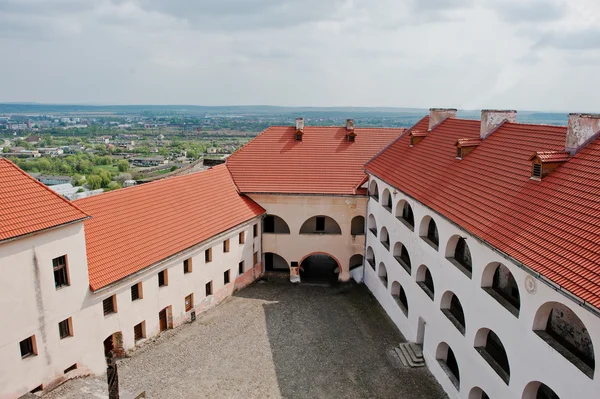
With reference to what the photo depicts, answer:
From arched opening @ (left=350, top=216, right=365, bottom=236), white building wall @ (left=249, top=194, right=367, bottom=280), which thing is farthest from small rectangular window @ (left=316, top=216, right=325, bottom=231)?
arched opening @ (left=350, top=216, right=365, bottom=236)

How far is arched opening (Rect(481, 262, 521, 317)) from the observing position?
1551cm

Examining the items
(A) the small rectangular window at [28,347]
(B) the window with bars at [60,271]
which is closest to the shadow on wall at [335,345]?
(A) the small rectangular window at [28,347]

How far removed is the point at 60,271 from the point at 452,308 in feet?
53.5

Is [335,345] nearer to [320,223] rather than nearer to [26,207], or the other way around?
[320,223]

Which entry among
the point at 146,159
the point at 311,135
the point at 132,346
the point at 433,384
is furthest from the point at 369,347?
the point at 146,159

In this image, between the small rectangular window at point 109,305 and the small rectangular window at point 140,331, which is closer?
the small rectangular window at point 109,305

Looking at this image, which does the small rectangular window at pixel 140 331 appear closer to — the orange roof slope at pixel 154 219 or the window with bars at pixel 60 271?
the orange roof slope at pixel 154 219

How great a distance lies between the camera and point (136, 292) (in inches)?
837

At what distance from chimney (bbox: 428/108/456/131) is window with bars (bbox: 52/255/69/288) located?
21.9 meters

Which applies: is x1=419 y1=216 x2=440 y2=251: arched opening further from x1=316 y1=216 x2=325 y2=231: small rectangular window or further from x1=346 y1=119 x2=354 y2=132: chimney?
x1=346 y1=119 x2=354 y2=132: chimney

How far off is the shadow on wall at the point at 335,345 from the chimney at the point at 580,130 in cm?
1147

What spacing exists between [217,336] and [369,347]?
26.5 feet

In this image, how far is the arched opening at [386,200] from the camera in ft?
89.1

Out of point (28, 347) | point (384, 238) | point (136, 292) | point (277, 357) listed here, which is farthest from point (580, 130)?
point (28, 347)
